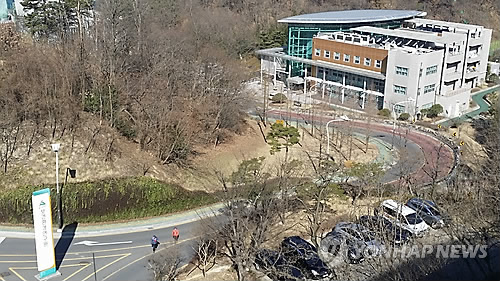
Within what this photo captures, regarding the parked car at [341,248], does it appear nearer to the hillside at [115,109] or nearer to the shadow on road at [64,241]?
the hillside at [115,109]

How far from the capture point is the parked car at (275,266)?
41.7 ft

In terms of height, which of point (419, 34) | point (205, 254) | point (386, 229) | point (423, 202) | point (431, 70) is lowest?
point (205, 254)

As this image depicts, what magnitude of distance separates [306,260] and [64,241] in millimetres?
6787

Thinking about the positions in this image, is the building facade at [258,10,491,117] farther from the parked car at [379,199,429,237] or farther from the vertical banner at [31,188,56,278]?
the vertical banner at [31,188,56,278]

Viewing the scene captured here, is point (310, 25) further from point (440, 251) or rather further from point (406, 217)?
point (440, 251)

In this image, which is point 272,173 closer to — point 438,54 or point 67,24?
point 438,54

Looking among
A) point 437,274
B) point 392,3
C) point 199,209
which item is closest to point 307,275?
point 437,274

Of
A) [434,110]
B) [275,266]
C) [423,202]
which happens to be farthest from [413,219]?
[434,110]

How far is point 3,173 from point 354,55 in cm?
1933

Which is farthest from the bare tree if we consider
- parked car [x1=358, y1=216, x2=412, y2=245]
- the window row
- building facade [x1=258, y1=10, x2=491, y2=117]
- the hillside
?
the window row

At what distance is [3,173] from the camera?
57.2 feet

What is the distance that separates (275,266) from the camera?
13.0 meters

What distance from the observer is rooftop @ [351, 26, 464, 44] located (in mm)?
29703

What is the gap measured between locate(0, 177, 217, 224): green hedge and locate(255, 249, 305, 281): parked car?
15.4 ft
